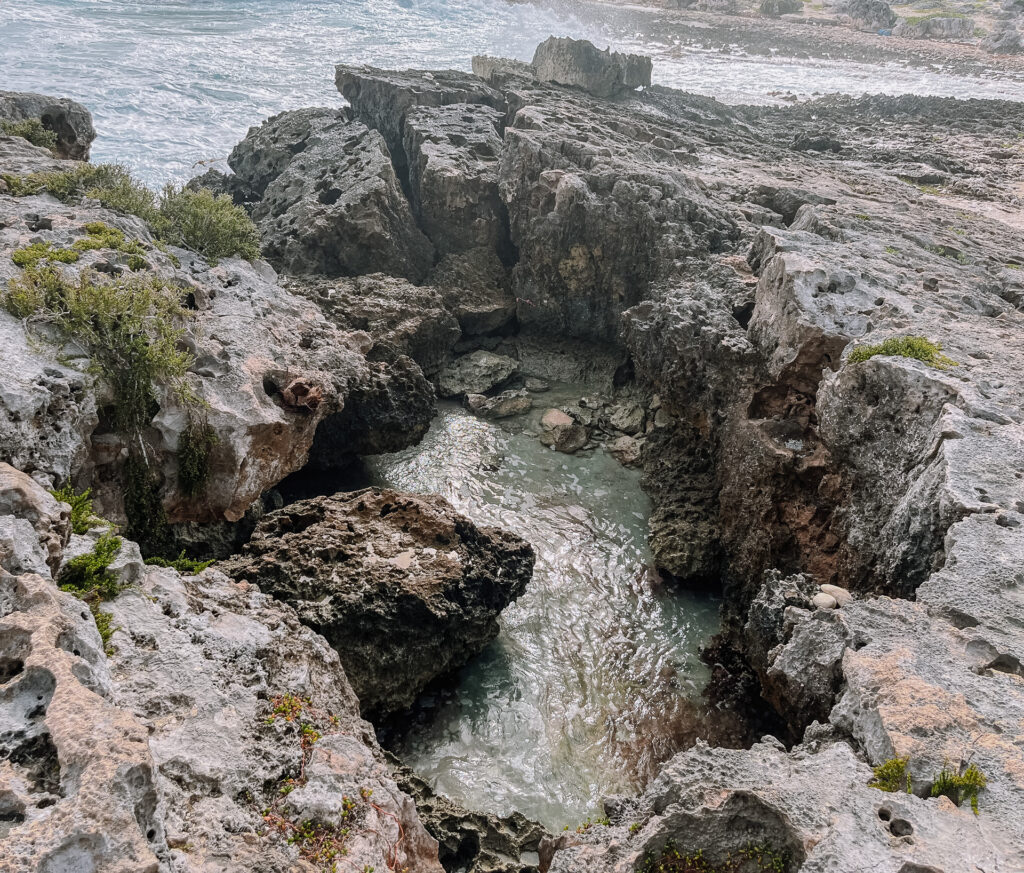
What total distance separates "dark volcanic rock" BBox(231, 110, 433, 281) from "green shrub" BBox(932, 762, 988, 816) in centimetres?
1906

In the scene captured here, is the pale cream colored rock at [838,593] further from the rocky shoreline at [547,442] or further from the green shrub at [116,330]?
the green shrub at [116,330]

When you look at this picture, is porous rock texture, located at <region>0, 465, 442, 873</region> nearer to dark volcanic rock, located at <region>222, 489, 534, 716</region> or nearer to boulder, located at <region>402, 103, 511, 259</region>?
dark volcanic rock, located at <region>222, 489, 534, 716</region>

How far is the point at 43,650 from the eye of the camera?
543 centimetres

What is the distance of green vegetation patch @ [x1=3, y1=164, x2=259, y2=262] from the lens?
14.4 metres

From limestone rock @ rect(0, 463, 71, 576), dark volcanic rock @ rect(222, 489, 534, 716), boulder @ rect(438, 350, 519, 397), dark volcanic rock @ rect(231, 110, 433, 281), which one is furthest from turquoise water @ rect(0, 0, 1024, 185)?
limestone rock @ rect(0, 463, 71, 576)

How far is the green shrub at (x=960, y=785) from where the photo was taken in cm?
538

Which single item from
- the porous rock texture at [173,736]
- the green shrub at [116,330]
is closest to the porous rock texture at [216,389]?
the green shrub at [116,330]

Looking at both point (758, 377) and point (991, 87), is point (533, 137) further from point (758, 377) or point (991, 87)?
point (991, 87)

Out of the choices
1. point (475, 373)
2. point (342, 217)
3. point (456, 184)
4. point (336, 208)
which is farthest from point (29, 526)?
point (456, 184)

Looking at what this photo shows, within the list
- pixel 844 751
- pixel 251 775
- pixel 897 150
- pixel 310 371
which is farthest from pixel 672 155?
pixel 251 775

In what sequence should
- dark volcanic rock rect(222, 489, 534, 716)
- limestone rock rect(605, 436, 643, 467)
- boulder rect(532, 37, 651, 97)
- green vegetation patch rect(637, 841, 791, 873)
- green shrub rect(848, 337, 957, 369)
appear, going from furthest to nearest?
boulder rect(532, 37, 651, 97), limestone rock rect(605, 436, 643, 467), dark volcanic rock rect(222, 489, 534, 716), green shrub rect(848, 337, 957, 369), green vegetation patch rect(637, 841, 791, 873)

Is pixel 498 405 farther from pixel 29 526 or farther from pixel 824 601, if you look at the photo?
pixel 29 526

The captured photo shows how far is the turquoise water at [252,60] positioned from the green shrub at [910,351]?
29.6 m

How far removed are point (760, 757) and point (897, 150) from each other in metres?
26.1
